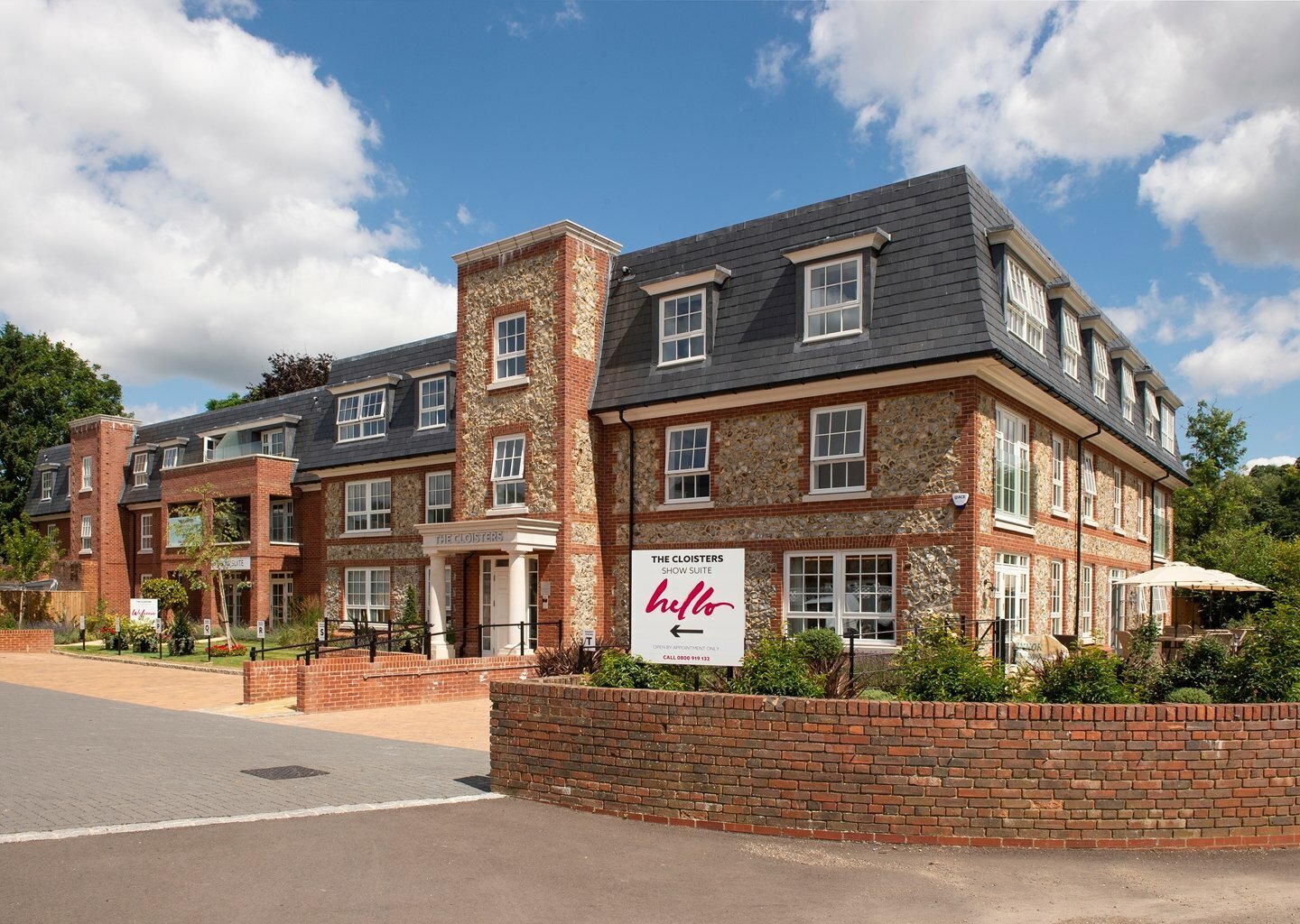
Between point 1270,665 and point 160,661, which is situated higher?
point 1270,665

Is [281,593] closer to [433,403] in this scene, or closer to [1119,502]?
[433,403]

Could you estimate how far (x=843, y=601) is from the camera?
19.0m

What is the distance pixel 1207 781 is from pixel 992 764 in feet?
5.64

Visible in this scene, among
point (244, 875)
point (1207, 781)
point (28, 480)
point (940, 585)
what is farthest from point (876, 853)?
point (28, 480)

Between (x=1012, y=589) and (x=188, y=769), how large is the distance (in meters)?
14.5

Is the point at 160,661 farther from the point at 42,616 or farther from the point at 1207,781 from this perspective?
the point at 1207,781

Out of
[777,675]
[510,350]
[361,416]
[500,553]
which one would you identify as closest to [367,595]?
[361,416]

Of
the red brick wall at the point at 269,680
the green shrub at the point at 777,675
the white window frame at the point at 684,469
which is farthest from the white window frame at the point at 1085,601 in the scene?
the red brick wall at the point at 269,680

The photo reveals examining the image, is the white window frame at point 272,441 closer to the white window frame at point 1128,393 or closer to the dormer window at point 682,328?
the dormer window at point 682,328

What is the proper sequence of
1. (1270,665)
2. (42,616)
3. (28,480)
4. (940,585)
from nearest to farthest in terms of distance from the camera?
(1270,665)
(940,585)
(42,616)
(28,480)

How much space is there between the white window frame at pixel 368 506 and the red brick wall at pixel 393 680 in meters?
9.72

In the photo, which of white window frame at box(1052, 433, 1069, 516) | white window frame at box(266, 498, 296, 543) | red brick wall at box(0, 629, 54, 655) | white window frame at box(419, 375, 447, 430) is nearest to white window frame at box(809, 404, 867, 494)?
white window frame at box(1052, 433, 1069, 516)

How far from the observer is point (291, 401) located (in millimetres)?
36125

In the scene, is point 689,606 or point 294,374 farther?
point 294,374
